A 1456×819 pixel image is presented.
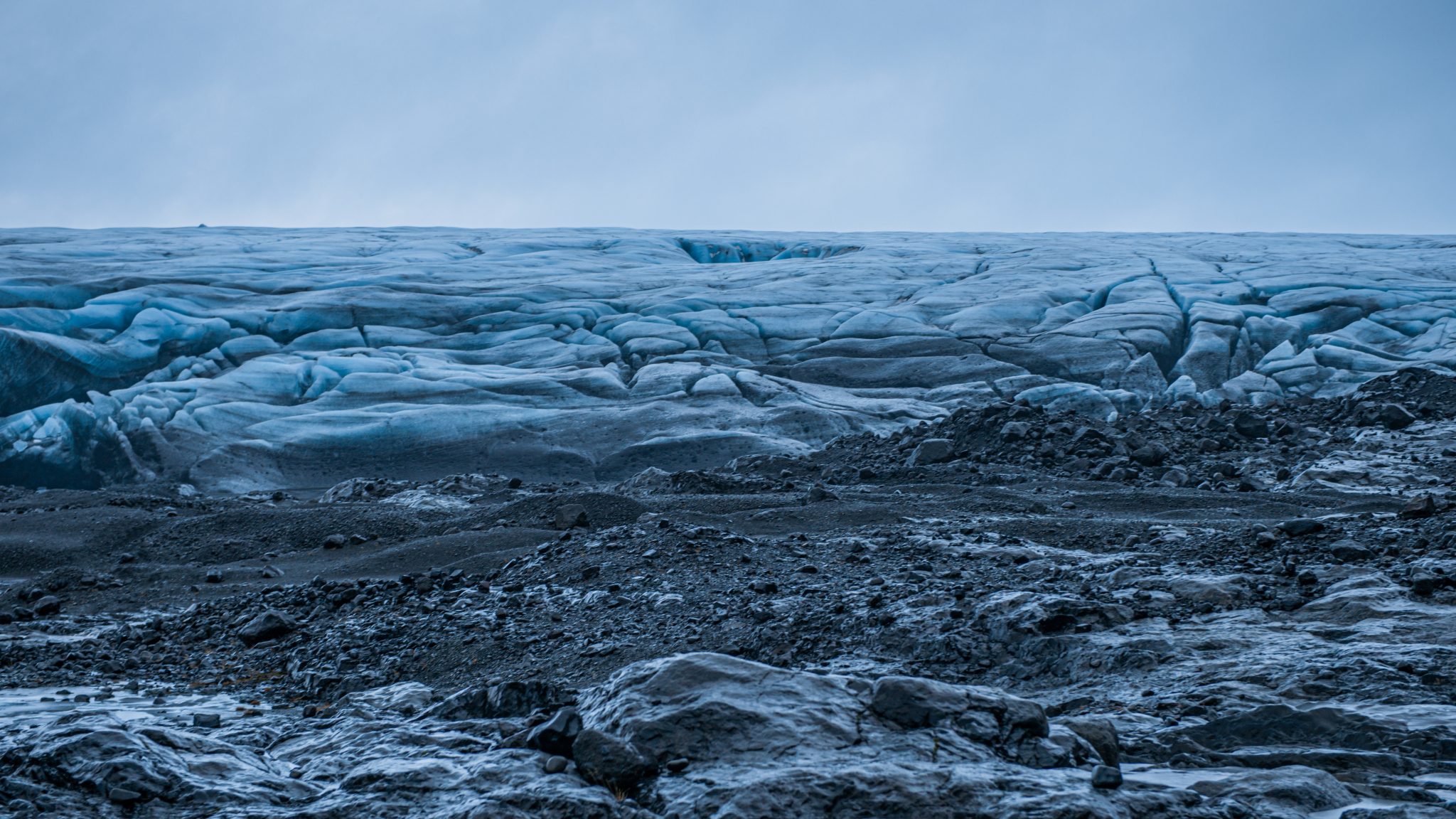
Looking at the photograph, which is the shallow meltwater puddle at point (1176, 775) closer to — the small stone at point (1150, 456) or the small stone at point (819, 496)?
the small stone at point (819, 496)

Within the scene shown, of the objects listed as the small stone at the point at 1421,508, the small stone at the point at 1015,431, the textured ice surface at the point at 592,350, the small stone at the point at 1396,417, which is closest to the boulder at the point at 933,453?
the small stone at the point at 1015,431

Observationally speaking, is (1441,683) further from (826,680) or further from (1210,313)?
(1210,313)

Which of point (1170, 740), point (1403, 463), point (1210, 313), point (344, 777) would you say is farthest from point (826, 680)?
point (1210, 313)

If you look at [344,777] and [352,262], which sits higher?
[352,262]

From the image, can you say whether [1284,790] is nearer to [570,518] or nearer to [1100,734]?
[1100,734]

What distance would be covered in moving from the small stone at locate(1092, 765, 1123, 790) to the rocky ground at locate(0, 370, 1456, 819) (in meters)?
0.01

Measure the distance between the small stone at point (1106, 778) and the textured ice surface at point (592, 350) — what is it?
36.7 feet

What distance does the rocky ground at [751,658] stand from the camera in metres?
2.62

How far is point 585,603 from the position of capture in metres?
5.06

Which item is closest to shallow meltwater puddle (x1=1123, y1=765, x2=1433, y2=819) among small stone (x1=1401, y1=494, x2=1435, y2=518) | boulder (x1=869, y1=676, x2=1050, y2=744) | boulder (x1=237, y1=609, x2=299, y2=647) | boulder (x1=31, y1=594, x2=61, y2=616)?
boulder (x1=869, y1=676, x2=1050, y2=744)

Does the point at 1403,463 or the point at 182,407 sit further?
the point at 182,407

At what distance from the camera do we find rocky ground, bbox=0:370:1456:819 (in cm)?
262

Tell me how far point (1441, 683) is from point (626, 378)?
1503cm

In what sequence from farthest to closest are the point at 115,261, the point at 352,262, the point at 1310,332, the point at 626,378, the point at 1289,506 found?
1. the point at 352,262
2. the point at 115,261
3. the point at 1310,332
4. the point at 626,378
5. the point at 1289,506
